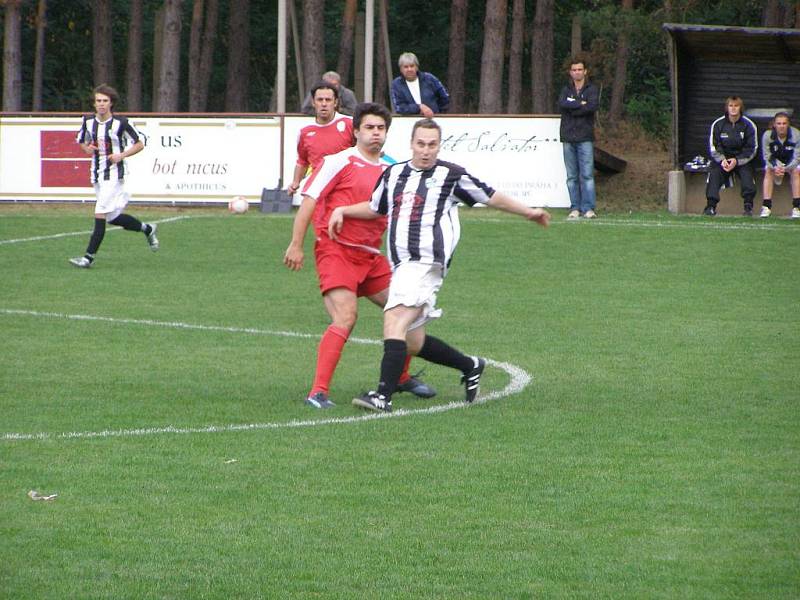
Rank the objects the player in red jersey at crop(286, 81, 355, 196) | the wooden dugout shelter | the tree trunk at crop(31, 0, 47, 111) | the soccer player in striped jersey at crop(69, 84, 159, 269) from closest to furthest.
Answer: the player in red jersey at crop(286, 81, 355, 196), the soccer player in striped jersey at crop(69, 84, 159, 269), the wooden dugout shelter, the tree trunk at crop(31, 0, 47, 111)

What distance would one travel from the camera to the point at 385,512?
6.06m

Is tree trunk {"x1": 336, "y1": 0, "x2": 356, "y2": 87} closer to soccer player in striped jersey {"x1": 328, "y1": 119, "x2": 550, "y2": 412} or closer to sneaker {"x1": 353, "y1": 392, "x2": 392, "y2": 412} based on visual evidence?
soccer player in striped jersey {"x1": 328, "y1": 119, "x2": 550, "y2": 412}

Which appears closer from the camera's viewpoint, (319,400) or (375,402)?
(375,402)

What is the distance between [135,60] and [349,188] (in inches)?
1524

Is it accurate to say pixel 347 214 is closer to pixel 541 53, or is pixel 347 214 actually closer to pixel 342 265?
pixel 342 265

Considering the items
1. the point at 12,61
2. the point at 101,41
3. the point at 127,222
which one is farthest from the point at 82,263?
the point at 101,41

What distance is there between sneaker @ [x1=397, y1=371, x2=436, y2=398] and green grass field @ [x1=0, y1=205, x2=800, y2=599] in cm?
7

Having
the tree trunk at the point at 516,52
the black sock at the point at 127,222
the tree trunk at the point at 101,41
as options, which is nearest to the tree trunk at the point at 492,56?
the tree trunk at the point at 516,52

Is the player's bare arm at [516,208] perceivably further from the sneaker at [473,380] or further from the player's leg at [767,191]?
the player's leg at [767,191]

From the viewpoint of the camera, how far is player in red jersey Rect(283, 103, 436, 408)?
8.61m

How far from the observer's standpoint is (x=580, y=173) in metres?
20.7

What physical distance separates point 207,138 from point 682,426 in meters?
15.3

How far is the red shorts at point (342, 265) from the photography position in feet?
28.9

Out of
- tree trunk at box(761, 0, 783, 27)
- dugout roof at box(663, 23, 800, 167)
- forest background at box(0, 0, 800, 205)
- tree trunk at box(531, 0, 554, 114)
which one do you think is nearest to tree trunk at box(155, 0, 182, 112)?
forest background at box(0, 0, 800, 205)
